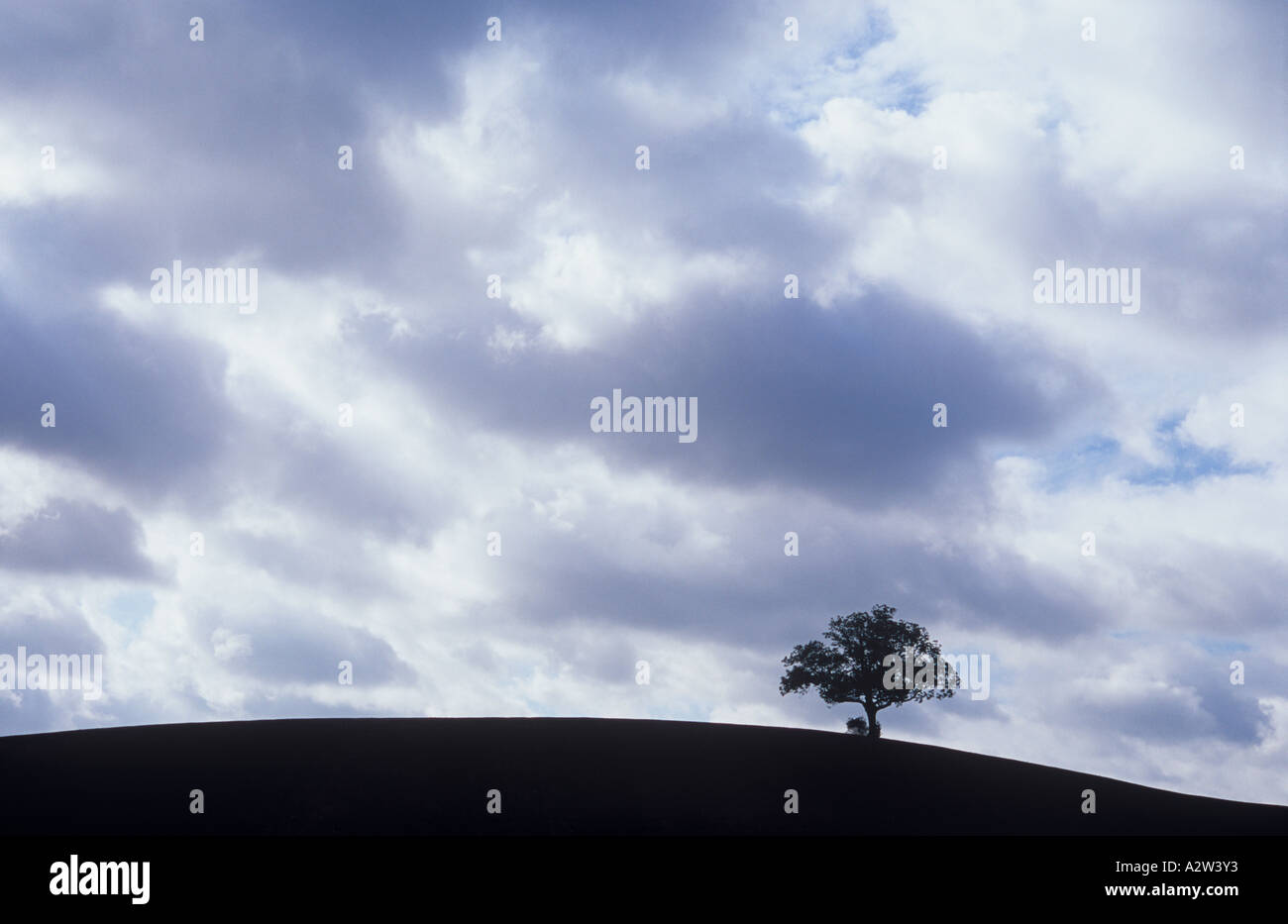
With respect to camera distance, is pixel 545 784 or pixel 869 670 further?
pixel 869 670

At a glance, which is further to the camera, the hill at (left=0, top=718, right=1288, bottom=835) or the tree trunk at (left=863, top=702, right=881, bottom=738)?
the tree trunk at (left=863, top=702, right=881, bottom=738)

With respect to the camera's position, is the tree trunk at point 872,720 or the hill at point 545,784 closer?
the hill at point 545,784

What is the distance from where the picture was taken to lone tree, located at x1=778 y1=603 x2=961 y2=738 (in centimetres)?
7200

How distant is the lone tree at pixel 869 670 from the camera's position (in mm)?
72000

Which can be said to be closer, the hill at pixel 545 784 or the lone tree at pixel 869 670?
the hill at pixel 545 784

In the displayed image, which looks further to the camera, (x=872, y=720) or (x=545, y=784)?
(x=872, y=720)

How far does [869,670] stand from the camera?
72.1 m

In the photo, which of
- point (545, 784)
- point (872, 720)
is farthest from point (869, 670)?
point (545, 784)

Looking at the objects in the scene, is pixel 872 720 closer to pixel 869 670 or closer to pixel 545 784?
pixel 869 670

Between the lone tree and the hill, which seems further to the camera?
the lone tree
